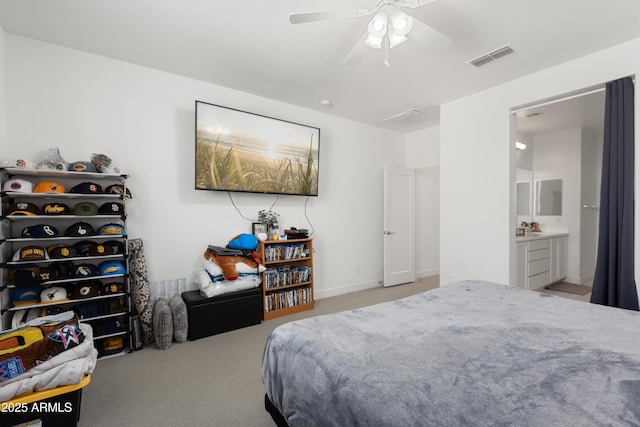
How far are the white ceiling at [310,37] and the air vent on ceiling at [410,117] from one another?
83 centimetres

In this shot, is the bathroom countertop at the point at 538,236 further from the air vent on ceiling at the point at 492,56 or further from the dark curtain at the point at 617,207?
the air vent on ceiling at the point at 492,56

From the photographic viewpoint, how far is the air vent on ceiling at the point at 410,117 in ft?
14.0

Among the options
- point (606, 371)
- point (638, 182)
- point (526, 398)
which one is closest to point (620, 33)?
point (638, 182)

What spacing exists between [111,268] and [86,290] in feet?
0.80

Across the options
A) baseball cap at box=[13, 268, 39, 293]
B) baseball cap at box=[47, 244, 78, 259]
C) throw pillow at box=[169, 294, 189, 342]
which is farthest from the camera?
throw pillow at box=[169, 294, 189, 342]

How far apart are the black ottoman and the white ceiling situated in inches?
92.5

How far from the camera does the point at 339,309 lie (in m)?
3.75

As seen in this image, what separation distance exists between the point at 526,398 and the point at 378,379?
47 centimetres

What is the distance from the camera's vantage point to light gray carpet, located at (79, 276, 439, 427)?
177cm

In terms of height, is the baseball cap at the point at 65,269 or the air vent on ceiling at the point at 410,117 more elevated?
the air vent on ceiling at the point at 410,117

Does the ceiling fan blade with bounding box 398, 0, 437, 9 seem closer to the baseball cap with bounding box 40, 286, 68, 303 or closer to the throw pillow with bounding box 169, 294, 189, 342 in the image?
the throw pillow with bounding box 169, 294, 189, 342

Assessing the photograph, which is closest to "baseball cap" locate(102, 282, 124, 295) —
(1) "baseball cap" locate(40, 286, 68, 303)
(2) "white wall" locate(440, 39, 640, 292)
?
(1) "baseball cap" locate(40, 286, 68, 303)

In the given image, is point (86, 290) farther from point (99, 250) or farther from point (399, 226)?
point (399, 226)

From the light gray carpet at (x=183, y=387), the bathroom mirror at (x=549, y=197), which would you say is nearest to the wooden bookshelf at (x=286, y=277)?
the light gray carpet at (x=183, y=387)
